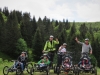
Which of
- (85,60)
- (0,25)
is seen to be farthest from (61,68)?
(0,25)

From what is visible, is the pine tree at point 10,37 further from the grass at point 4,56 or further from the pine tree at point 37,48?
the pine tree at point 37,48

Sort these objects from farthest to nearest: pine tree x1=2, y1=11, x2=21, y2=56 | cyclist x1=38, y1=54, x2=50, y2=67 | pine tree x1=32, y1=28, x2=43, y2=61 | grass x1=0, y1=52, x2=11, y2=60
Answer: pine tree x1=2, y1=11, x2=21, y2=56 → grass x1=0, y1=52, x2=11, y2=60 → pine tree x1=32, y1=28, x2=43, y2=61 → cyclist x1=38, y1=54, x2=50, y2=67

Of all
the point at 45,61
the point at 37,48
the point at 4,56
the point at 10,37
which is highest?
the point at 10,37

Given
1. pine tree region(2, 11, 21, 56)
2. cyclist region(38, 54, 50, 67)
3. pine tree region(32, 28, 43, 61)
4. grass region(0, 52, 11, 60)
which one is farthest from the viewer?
pine tree region(2, 11, 21, 56)

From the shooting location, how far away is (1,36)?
82562 millimetres

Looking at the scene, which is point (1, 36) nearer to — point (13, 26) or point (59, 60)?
point (13, 26)

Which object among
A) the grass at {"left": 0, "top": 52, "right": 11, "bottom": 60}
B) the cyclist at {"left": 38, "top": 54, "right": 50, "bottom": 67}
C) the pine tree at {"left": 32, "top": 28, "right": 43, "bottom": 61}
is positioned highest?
the pine tree at {"left": 32, "top": 28, "right": 43, "bottom": 61}

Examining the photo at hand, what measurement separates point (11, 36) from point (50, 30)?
127 ft

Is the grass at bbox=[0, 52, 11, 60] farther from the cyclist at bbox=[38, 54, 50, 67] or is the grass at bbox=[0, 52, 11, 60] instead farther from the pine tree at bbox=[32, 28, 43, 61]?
the cyclist at bbox=[38, 54, 50, 67]

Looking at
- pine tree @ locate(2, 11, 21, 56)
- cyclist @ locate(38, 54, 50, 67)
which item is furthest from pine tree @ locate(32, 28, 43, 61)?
cyclist @ locate(38, 54, 50, 67)

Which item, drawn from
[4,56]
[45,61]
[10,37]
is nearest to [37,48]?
[10,37]

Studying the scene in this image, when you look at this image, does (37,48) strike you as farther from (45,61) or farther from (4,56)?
(45,61)

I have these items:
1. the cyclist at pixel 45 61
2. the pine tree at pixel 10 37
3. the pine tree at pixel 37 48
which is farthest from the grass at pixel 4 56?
the cyclist at pixel 45 61

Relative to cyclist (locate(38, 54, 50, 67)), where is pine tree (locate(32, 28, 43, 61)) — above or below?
above
